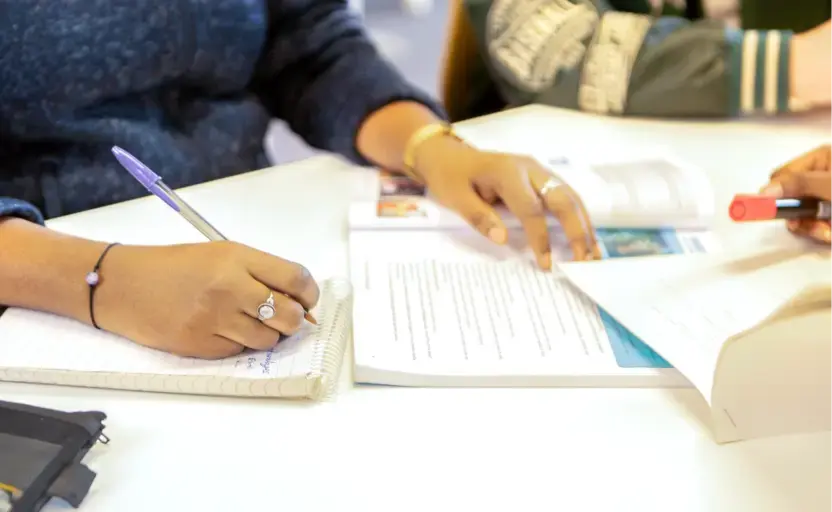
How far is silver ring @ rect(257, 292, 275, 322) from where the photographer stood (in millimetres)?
521

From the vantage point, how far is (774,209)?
2.22 feet

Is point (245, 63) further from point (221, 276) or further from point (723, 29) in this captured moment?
point (723, 29)

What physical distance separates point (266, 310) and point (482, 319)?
0.15 m

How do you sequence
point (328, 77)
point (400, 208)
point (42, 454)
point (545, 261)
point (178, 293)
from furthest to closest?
point (328, 77), point (400, 208), point (545, 261), point (178, 293), point (42, 454)

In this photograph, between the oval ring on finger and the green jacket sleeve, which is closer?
the oval ring on finger

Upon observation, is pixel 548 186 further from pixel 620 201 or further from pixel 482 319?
pixel 482 319

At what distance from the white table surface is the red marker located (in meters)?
0.22

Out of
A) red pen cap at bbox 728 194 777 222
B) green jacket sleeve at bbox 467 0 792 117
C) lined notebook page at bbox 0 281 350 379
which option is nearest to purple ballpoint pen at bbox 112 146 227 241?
lined notebook page at bbox 0 281 350 379

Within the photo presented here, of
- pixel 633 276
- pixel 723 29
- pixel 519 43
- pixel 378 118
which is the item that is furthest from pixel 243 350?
pixel 723 29

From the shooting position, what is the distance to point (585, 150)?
89cm

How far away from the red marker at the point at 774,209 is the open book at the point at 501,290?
4cm

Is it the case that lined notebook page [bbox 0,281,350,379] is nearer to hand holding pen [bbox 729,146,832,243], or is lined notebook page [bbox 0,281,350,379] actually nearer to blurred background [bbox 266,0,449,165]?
hand holding pen [bbox 729,146,832,243]

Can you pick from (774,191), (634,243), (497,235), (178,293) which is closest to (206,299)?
(178,293)

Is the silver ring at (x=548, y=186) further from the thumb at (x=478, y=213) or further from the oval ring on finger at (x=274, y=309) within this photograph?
the oval ring on finger at (x=274, y=309)
